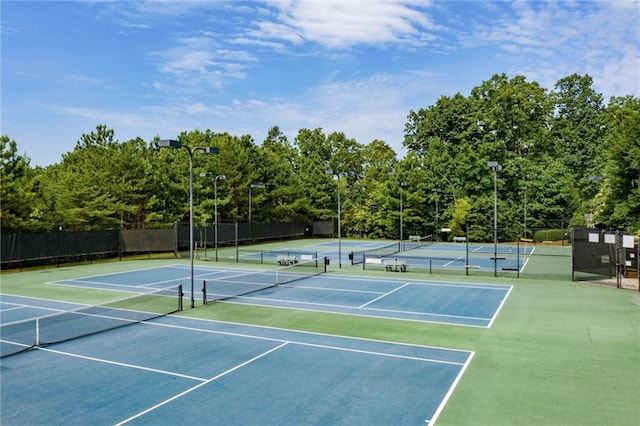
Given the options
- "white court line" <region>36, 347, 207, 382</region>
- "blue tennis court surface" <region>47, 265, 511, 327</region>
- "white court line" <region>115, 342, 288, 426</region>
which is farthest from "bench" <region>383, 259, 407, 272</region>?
"white court line" <region>36, 347, 207, 382</region>

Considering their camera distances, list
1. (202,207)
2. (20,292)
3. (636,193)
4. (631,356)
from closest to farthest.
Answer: (631,356)
(20,292)
(636,193)
(202,207)

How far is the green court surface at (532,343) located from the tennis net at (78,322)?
1811mm

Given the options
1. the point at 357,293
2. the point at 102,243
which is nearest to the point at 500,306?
the point at 357,293

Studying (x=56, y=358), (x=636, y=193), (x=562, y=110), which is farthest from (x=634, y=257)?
(x=562, y=110)

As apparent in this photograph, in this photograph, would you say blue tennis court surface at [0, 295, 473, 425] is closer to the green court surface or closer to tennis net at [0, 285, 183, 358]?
tennis net at [0, 285, 183, 358]

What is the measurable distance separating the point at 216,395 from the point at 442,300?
46.1 feet

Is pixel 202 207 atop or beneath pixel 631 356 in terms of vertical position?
atop

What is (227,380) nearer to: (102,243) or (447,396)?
(447,396)

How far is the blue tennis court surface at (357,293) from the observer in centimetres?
1972

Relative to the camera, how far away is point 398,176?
218 feet

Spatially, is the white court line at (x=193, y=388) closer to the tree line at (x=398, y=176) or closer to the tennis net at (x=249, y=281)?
the tennis net at (x=249, y=281)

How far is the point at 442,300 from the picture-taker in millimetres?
22391

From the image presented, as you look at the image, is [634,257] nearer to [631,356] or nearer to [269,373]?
[631,356]

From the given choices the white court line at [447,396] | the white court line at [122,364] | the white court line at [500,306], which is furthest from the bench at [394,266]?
the white court line at [122,364]
